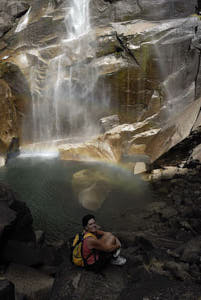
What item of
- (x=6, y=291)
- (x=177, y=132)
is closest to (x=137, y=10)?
(x=177, y=132)

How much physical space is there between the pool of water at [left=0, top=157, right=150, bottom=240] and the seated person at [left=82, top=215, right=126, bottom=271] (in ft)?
7.48

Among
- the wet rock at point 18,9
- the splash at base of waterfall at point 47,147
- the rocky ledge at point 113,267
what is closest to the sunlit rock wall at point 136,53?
the splash at base of waterfall at point 47,147

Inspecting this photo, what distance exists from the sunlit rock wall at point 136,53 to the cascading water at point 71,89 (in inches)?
16.1

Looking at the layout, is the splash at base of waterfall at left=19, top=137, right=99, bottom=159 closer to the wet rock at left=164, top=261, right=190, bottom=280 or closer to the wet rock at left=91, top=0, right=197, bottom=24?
the wet rock at left=91, top=0, right=197, bottom=24

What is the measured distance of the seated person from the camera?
3914 mm

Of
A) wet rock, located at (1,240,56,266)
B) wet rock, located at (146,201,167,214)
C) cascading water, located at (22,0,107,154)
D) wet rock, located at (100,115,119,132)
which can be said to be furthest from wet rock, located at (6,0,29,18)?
wet rock, located at (1,240,56,266)

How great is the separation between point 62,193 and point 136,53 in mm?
9556

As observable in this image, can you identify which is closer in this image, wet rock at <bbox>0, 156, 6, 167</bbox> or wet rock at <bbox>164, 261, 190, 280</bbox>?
wet rock at <bbox>164, 261, 190, 280</bbox>

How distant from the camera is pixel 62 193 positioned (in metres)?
9.23

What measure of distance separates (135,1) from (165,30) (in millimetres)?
3349

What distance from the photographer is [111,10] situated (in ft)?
47.4

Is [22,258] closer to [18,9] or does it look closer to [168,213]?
[168,213]

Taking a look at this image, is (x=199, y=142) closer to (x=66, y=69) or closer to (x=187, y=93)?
(x=187, y=93)

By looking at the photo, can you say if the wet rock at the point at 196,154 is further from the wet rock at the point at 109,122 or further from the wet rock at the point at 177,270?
the wet rock at the point at 109,122
